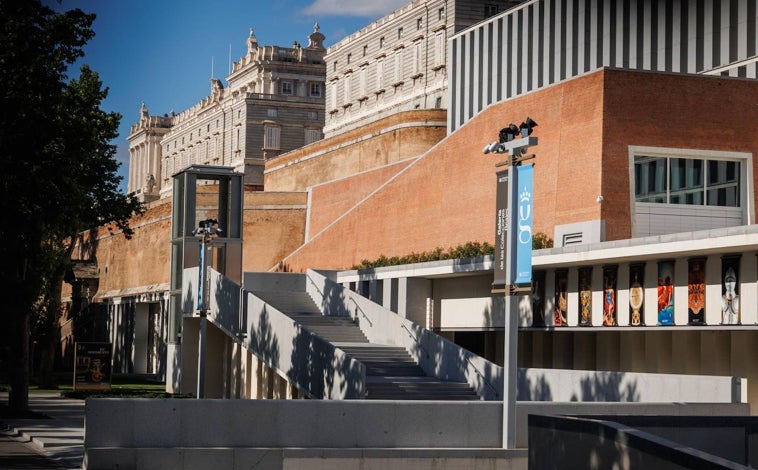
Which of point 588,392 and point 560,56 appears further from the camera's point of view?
point 560,56

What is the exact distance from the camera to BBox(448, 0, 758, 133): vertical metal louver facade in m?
50.7

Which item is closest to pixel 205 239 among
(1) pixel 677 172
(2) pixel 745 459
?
(1) pixel 677 172

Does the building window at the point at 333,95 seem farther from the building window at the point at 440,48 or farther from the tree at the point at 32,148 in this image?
the tree at the point at 32,148

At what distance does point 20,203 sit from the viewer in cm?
2642

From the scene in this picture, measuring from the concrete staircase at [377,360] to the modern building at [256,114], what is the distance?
59.3 metres

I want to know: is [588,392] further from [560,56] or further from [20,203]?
[560,56]

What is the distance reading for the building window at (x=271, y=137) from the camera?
346 feet

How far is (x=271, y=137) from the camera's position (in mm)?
106062

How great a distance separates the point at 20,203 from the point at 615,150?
17.2 meters

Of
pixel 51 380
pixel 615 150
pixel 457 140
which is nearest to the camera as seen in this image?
pixel 615 150

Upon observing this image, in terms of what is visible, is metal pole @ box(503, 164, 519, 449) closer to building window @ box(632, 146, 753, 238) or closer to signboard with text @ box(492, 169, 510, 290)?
signboard with text @ box(492, 169, 510, 290)

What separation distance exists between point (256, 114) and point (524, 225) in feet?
287

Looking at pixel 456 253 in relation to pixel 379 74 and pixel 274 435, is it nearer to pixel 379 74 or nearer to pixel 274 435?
pixel 274 435

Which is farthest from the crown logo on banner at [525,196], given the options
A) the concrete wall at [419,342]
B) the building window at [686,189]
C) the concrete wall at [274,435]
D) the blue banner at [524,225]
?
the building window at [686,189]
